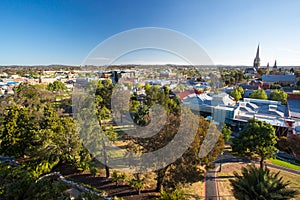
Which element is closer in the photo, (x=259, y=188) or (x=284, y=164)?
(x=259, y=188)

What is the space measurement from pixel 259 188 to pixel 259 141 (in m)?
6.28

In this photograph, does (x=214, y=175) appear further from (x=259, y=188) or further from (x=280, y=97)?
(x=280, y=97)

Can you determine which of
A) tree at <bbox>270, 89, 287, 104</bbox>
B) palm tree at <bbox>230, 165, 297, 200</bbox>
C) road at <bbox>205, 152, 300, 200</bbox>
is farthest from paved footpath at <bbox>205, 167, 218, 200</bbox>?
tree at <bbox>270, 89, 287, 104</bbox>

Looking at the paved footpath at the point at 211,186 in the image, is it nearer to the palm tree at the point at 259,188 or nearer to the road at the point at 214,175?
the road at the point at 214,175

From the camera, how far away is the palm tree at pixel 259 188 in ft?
21.0

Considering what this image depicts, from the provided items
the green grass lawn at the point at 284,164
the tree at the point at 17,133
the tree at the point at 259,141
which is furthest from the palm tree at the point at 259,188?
the tree at the point at 17,133

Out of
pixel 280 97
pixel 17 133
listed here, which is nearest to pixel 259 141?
pixel 17 133

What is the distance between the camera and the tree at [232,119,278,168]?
11.5 m

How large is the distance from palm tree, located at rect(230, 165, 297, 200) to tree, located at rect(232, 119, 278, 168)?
5.13 m

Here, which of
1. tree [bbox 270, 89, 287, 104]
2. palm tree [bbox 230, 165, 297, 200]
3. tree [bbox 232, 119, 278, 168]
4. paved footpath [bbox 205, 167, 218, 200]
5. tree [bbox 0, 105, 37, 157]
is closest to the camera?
palm tree [bbox 230, 165, 297, 200]

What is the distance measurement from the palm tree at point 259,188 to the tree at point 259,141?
513 centimetres

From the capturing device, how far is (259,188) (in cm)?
656

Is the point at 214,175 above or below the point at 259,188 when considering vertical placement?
below

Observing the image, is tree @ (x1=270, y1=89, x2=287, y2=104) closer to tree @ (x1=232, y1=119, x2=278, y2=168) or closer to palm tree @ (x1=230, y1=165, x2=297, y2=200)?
tree @ (x1=232, y1=119, x2=278, y2=168)
